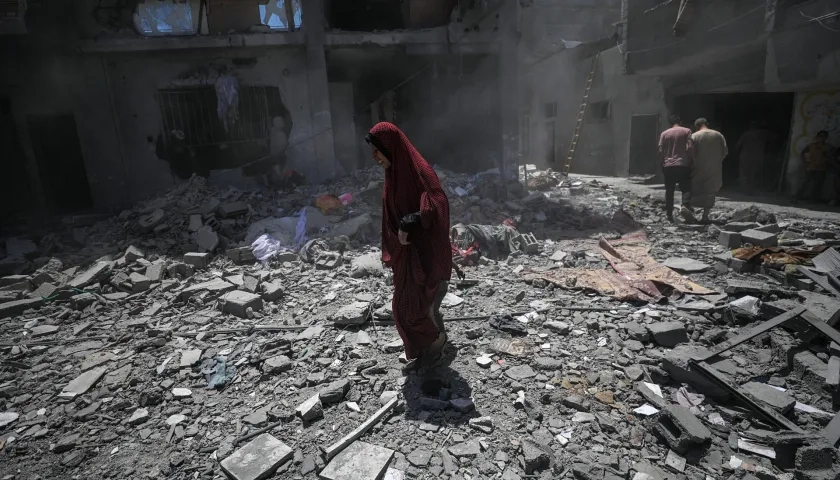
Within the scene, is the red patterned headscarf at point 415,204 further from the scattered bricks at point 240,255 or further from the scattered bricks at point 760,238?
the scattered bricks at point 760,238

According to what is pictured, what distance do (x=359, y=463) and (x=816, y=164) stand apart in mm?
10557

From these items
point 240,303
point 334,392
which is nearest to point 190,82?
point 240,303

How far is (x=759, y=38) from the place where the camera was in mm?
8617

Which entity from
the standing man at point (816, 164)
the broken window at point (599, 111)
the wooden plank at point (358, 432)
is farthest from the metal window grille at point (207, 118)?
the standing man at point (816, 164)

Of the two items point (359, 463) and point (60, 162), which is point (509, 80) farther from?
point (60, 162)

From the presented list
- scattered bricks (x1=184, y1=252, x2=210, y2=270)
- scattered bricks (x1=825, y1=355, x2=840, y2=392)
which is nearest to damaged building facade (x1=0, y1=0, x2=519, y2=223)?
scattered bricks (x1=184, y1=252, x2=210, y2=270)

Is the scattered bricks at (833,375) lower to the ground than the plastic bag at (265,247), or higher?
lower

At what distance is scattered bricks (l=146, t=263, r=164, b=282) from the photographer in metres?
5.71

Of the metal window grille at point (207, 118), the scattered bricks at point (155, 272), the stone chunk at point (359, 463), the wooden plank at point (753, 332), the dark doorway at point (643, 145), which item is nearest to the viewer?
the stone chunk at point (359, 463)

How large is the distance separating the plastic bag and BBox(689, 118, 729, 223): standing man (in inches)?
275

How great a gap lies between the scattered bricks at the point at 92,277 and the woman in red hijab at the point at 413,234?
4643mm

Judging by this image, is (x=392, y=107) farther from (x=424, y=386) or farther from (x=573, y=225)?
(x=424, y=386)

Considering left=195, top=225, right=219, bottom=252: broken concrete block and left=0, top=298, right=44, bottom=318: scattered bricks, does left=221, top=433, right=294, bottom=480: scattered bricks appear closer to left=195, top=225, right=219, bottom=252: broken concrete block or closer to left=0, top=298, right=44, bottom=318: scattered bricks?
left=0, top=298, right=44, bottom=318: scattered bricks

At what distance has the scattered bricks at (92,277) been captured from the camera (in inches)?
214
